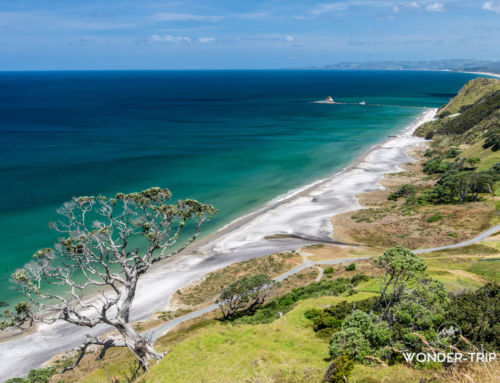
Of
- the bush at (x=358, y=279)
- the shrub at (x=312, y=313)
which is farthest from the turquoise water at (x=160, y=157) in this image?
the shrub at (x=312, y=313)

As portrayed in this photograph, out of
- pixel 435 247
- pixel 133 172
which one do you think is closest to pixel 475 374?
pixel 435 247

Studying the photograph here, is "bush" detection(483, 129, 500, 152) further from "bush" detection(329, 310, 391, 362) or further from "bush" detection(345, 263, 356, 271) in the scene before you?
"bush" detection(329, 310, 391, 362)

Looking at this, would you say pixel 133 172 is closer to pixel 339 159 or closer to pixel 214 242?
pixel 214 242

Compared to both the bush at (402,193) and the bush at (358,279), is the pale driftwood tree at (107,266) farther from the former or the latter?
the bush at (402,193)

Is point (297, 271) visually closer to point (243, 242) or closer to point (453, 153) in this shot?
point (243, 242)

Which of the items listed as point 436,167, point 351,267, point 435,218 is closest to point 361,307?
point 351,267

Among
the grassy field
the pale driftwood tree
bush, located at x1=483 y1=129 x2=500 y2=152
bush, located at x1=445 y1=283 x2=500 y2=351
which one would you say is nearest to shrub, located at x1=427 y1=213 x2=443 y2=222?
the grassy field
